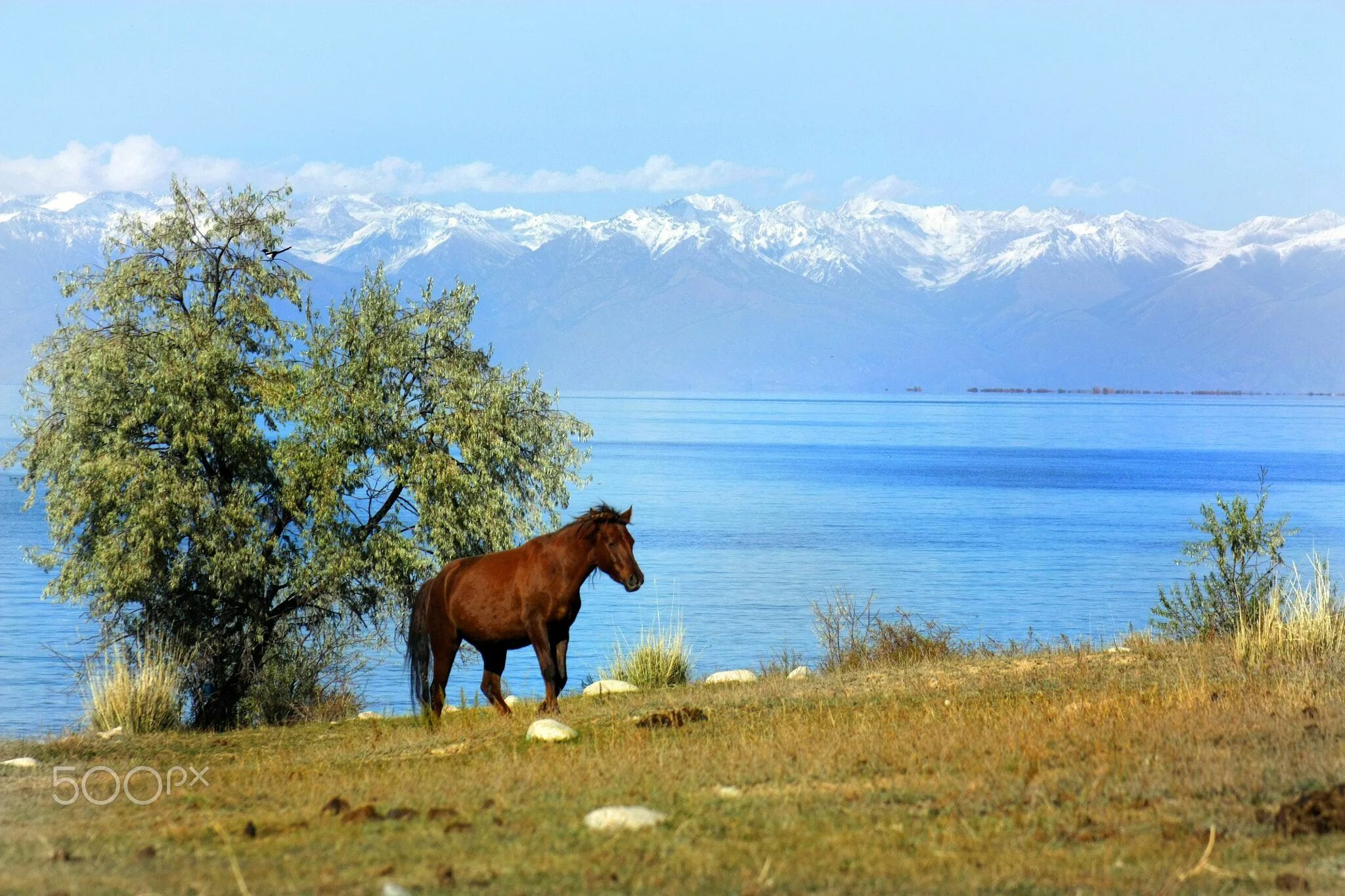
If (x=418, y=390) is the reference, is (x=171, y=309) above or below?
above

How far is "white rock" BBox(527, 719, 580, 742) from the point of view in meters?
12.5

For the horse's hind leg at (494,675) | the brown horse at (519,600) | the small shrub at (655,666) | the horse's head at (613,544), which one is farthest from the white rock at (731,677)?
the horse's head at (613,544)

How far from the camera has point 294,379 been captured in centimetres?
2270

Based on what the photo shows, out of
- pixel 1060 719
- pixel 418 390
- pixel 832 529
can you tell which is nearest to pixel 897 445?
pixel 832 529

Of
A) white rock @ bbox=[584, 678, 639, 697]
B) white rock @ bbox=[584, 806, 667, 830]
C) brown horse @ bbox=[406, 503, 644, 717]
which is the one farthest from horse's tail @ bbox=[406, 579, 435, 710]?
white rock @ bbox=[584, 806, 667, 830]

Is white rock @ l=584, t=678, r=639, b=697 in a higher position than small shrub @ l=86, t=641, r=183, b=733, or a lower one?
lower

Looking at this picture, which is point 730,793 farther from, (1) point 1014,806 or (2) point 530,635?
(2) point 530,635

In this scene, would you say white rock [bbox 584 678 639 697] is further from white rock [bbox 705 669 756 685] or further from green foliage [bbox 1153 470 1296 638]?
green foliage [bbox 1153 470 1296 638]

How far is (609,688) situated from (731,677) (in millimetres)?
1812

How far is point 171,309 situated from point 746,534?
40.0 metres

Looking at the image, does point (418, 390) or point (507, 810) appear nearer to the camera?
point (507, 810)

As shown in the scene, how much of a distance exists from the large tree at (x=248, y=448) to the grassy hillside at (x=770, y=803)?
286 inches

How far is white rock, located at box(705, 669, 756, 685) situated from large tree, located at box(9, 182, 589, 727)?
14.0ft

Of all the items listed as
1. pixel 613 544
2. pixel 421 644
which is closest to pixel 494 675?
pixel 421 644
